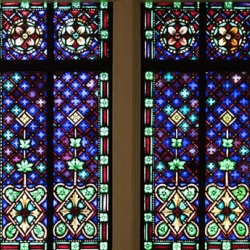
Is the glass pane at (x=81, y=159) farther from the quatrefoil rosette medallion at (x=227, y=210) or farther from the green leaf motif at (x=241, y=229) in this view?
the green leaf motif at (x=241, y=229)

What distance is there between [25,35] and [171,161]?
4.04 feet

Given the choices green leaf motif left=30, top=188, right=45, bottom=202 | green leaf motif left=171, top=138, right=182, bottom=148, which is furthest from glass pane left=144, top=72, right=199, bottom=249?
green leaf motif left=30, top=188, right=45, bottom=202

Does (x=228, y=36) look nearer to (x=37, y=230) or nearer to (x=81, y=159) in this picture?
(x=81, y=159)

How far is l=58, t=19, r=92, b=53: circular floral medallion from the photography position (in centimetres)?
404

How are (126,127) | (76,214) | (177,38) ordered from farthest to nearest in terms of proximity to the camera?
1. (177,38)
2. (76,214)
3. (126,127)

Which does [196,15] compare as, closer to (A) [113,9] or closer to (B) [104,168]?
(A) [113,9]

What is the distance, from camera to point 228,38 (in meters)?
4.04

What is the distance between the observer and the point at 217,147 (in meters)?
3.96

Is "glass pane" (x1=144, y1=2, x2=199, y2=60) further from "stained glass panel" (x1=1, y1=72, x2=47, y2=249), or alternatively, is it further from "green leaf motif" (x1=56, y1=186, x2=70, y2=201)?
"green leaf motif" (x1=56, y1=186, x2=70, y2=201)

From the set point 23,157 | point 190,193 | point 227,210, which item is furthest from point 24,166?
point 227,210

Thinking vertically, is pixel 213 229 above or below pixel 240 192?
below

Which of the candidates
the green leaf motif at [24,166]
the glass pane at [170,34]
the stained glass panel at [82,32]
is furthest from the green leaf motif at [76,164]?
the glass pane at [170,34]

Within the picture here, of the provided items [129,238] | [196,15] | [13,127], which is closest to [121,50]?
[196,15]

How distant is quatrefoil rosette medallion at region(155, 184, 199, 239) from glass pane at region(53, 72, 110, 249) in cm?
34
